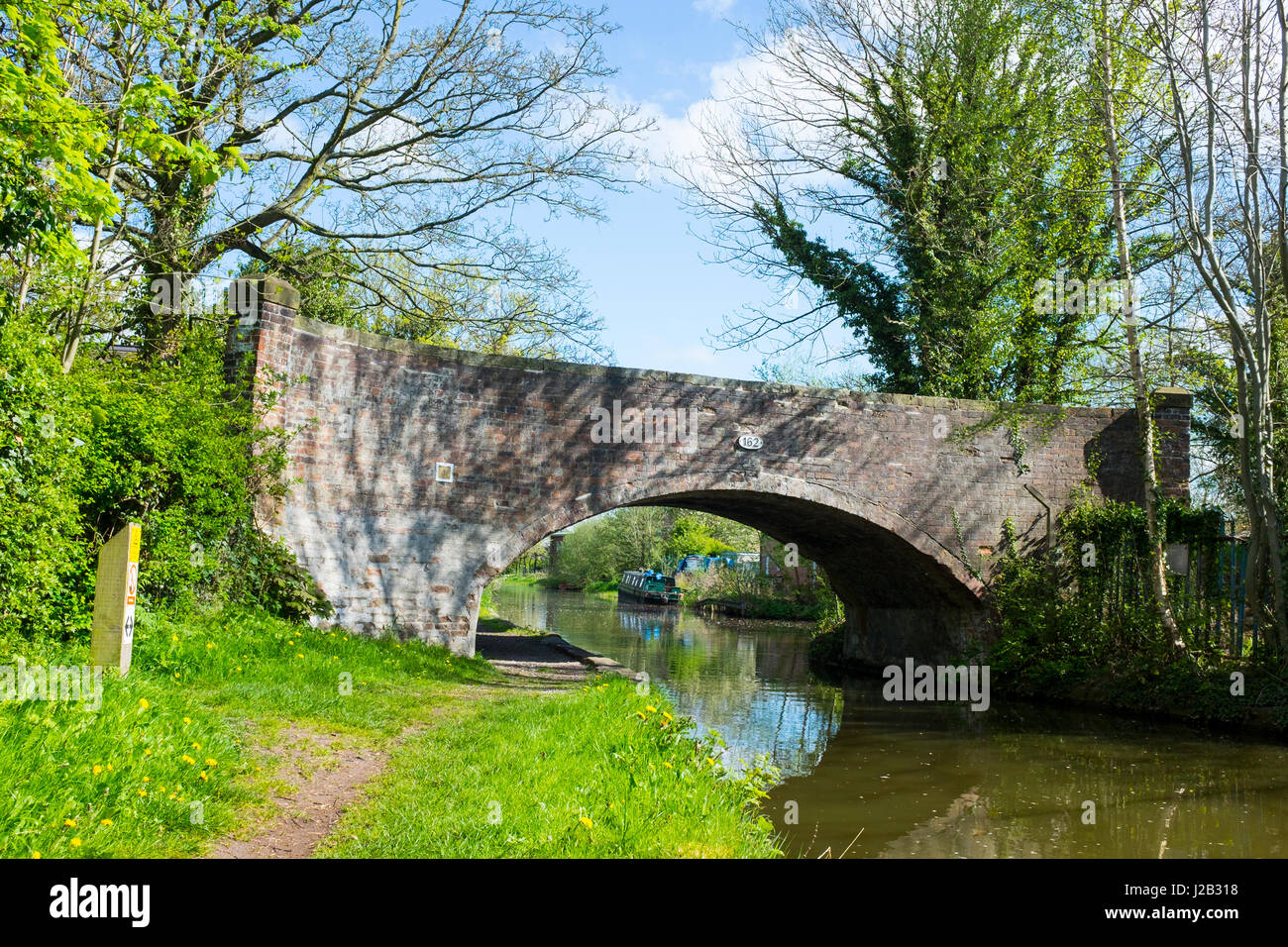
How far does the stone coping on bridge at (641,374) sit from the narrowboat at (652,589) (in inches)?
906

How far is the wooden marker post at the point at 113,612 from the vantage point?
5.44m

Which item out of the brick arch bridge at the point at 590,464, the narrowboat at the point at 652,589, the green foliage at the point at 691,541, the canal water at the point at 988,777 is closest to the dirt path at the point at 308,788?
the canal water at the point at 988,777

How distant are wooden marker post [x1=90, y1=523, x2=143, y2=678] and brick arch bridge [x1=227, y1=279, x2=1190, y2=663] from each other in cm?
395

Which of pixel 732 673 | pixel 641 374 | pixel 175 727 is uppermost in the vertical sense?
pixel 641 374

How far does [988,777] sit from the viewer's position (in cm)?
800

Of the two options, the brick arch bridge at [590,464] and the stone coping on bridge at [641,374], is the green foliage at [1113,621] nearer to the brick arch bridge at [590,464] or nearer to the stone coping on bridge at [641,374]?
the brick arch bridge at [590,464]

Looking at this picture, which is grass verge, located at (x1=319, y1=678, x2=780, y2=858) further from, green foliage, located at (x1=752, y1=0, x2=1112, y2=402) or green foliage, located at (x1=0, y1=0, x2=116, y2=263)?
green foliage, located at (x1=752, y1=0, x2=1112, y2=402)

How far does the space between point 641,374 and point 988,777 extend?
241 inches

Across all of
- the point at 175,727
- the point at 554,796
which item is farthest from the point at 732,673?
the point at 175,727

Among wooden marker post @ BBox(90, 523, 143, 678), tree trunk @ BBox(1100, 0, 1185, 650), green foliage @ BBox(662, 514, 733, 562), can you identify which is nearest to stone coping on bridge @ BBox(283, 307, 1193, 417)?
tree trunk @ BBox(1100, 0, 1185, 650)

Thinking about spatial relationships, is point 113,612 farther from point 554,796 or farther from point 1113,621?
point 1113,621

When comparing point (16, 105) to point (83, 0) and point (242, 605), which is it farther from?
point (242, 605)

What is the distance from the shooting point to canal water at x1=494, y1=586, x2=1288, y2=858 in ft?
20.2
